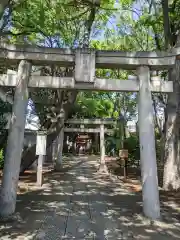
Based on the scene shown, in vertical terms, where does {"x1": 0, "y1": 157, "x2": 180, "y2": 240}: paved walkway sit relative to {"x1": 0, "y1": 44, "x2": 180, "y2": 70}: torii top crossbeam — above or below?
below

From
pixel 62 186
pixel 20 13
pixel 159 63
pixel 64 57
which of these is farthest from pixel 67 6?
pixel 62 186

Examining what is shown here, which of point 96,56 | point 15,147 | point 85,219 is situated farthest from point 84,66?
point 85,219

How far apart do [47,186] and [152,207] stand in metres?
4.74

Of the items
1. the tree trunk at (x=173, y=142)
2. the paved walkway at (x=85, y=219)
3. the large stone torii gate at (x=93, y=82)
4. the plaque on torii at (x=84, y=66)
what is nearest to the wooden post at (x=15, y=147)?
the large stone torii gate at (x=93, y=82)

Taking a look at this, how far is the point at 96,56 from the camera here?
219 inches

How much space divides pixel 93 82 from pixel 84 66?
0.41 m

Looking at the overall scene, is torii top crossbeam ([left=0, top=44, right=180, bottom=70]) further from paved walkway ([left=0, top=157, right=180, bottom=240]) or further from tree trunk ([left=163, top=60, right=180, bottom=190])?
paved walkway ([left=0, top=157, right=180, bottom=240])

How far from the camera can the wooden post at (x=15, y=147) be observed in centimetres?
502

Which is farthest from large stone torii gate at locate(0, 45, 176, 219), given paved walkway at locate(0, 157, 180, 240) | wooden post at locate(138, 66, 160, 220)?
paved walkway at locate(0, 157, 180, 240)

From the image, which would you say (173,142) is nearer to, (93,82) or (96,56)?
(93,82)

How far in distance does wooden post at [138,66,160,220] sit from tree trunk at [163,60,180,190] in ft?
10.4

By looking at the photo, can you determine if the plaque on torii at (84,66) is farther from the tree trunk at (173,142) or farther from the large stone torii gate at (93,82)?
the tree trunk at (173,142)

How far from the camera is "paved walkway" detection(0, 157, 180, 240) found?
4219mm

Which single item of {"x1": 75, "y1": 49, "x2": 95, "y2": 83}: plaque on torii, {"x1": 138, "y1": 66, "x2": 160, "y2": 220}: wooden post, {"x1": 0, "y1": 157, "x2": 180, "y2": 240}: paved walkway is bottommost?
{"x1": 0, "y1": 157, "x2": 180, "y2": 240}: paved walkway
